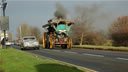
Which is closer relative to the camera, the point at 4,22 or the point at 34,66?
the point at 34,66

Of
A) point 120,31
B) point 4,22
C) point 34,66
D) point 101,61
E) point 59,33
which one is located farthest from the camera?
point 120,31

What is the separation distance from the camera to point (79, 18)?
144 feet

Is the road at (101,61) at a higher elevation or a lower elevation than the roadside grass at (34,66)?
lower

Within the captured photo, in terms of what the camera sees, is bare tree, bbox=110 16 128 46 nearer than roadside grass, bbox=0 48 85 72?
No

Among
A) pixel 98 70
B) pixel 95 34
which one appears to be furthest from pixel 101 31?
pixel 98 70

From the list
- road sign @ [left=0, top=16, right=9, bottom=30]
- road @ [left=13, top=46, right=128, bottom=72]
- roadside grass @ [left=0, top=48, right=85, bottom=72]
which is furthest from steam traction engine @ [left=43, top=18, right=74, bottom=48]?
roadside grass @ [left=0, top=48, right=85, bottom=72]

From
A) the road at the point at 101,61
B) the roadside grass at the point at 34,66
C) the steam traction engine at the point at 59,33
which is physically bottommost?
the road at the point at 101,61

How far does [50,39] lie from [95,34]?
75.0ft

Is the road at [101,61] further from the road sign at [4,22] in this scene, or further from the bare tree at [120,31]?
the bare tree at [120,31]

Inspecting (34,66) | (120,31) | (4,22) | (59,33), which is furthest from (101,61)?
(120,31)

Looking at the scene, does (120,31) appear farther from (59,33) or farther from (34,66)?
(34,66)

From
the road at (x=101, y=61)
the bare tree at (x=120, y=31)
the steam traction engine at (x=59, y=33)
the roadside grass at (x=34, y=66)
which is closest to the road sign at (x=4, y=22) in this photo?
the roadside grass at (x=34, y=66)

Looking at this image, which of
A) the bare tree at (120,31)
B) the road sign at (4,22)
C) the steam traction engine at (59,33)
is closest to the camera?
the road sign at (4,22)

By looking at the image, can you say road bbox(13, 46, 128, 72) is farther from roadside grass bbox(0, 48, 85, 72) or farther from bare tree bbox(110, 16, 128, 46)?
bare tree bbox(110, 16, 128, 46)
